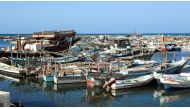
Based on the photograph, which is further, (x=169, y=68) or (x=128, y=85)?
(x=169, y=68)

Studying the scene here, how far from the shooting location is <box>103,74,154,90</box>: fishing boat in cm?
2356

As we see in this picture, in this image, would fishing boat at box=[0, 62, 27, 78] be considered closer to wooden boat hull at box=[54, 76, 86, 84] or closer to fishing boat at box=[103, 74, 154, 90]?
wooden boat hull at box=[54, 76, 86, 84]

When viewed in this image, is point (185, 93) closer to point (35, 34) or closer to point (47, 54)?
point (47, 54)

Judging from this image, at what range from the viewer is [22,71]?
96.1 ft

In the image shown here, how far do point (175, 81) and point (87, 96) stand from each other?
5.55 metres

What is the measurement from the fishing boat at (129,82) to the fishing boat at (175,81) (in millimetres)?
1447

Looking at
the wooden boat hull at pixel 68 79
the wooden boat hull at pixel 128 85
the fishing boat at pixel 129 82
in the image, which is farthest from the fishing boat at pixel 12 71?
the wooden boat hull at pixel 128 85

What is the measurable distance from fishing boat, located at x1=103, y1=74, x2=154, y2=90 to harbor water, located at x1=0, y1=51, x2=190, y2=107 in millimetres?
325

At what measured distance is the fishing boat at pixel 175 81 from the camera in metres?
23.2

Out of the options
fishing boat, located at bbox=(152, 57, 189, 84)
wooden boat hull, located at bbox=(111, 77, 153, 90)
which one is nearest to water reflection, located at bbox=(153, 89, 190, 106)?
wooden boat hull, located at bbox=(111, 77, 153, 90)

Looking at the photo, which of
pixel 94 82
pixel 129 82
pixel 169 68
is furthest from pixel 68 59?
pixel 129 82

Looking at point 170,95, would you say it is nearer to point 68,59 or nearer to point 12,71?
point 12,71

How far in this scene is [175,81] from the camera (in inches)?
915

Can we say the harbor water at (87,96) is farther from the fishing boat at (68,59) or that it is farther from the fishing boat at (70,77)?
the fishing boat at (68,59)
